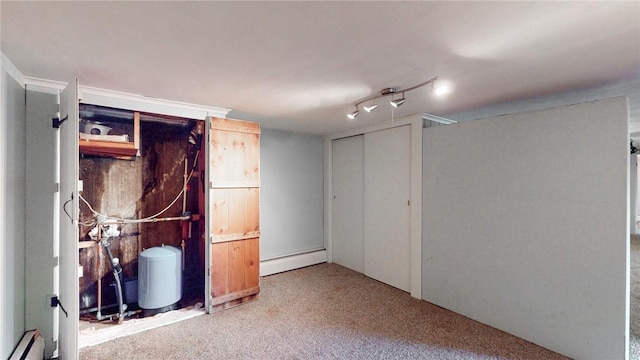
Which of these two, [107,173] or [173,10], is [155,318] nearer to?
[107,173]

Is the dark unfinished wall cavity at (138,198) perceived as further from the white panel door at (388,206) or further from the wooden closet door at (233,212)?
the white panel door at (388,206)

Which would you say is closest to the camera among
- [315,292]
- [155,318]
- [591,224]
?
[591,224]

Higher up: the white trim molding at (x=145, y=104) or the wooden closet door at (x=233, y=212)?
the white trim molding at (x=145, y=104)

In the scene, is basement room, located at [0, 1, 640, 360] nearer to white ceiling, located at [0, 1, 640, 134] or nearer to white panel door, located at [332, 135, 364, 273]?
white ceiling, located at [0, 1, 640, 134]

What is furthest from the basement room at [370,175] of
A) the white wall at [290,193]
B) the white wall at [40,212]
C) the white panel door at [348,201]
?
the white wall at [290,193]

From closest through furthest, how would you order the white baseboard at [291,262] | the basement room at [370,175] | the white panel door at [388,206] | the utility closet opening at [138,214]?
1. the basement room at [370,175]
2. the utility closet opening at [138,214]
3. the white panel door at [388,206]
4. the white baseboard at [291,262]

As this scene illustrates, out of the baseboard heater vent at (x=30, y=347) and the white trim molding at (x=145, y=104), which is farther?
Result: the white trim molding at (x=145, y=104)

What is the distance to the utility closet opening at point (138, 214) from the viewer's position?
283 centimetres

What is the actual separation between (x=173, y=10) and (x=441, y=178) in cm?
290

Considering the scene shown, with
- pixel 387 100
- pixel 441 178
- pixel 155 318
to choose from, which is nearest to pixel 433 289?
pixel 441 178

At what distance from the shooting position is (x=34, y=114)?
88.8 inches

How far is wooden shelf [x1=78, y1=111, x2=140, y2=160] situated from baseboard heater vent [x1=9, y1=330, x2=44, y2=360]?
155 centimetres

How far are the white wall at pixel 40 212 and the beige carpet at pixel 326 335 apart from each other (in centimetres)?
46

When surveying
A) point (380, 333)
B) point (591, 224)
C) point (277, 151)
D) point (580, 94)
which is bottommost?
point (380, 333)
